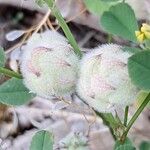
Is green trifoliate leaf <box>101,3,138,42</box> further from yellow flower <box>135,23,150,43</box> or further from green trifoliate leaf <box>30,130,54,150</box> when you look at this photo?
green trifoliate leaf <box>30,130,54,150</box>

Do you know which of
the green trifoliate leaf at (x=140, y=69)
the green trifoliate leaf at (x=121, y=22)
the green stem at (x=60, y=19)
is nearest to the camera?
the green trifoliate leaf at (x=140, y=69)

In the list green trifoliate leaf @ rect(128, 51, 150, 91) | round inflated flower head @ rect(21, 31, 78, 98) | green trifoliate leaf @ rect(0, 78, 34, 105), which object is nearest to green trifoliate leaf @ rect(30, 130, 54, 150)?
green trifoliate leaf @ rect(0, 78, 34, 105)

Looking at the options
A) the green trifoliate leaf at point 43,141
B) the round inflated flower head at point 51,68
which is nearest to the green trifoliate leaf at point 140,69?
the round inflated flower head at point 51,68

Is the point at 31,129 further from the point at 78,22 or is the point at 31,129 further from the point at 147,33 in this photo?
the point at 147,33

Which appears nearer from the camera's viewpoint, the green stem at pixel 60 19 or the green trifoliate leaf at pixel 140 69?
the green trifoliate leaf at pixel 140 69

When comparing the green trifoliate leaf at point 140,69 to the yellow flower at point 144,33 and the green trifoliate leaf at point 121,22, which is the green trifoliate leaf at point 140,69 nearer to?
the yellow flower at point 144,33

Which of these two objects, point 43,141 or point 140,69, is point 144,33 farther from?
point 43,141
